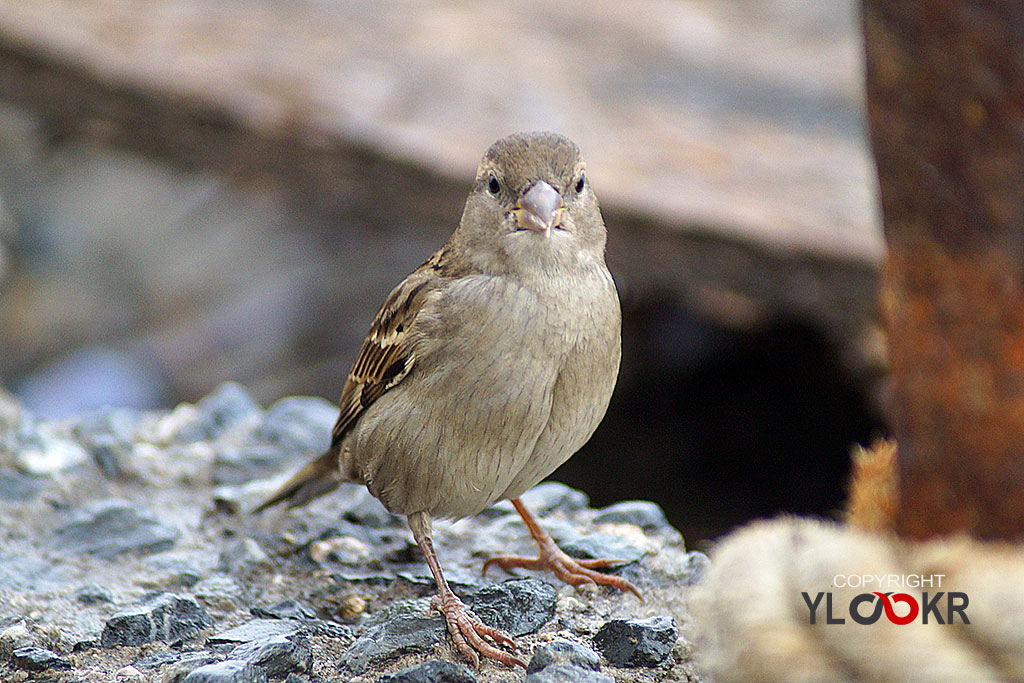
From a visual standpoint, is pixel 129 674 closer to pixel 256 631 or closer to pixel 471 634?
pixel 256 631

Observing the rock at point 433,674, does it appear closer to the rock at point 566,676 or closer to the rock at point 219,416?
the rock at point 566,676

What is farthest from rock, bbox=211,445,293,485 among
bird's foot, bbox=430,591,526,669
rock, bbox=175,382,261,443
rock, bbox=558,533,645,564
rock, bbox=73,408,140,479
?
bird's foot, bbox=430,591,526,669

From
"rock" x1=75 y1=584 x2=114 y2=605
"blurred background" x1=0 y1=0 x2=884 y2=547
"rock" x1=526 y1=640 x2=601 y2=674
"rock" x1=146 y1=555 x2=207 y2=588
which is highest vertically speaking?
"blurred background" x1=0 y1=0 x2=884 y2=547

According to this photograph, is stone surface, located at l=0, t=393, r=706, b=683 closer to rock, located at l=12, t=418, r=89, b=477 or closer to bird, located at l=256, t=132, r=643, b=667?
rock, located at l=12, t=418, r=89, b=477

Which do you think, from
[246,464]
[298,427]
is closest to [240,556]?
[246,464]

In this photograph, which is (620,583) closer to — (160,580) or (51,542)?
(160,580)
